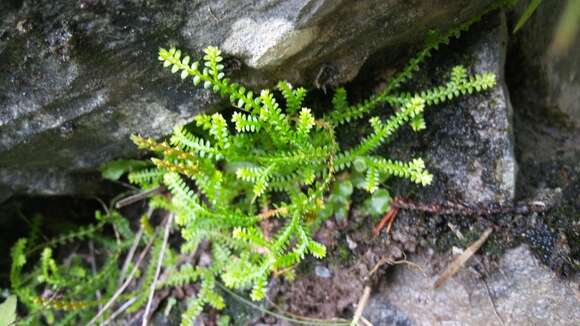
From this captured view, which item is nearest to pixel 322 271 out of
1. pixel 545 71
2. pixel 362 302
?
pixel 362 302

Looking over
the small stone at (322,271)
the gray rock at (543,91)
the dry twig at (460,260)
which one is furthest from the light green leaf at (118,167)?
the gray rock at (543,91)

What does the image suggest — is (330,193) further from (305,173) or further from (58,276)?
(58,276)

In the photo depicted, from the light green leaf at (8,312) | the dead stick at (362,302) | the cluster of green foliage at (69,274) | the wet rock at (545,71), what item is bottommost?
the dead stick at (362,302)

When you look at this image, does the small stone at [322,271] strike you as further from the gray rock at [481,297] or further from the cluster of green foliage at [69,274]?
the cluster of green foliage at [69,274]

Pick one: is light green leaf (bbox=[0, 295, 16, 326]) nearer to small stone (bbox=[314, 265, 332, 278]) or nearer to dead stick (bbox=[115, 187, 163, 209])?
dead stick (bbox=[115, 187, 163, 209])

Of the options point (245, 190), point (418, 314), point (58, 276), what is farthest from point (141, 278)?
point (418, 314)

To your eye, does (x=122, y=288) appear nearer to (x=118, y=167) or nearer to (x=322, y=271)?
(x=118, y=167)

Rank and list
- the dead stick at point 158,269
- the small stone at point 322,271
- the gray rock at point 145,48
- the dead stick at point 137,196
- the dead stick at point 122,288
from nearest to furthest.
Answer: the gray rock at point 145,48
the small stone at point 322,271
the dead stick at point 158,269
the dead stick at point 122,288
the dead stick at point 137,196
